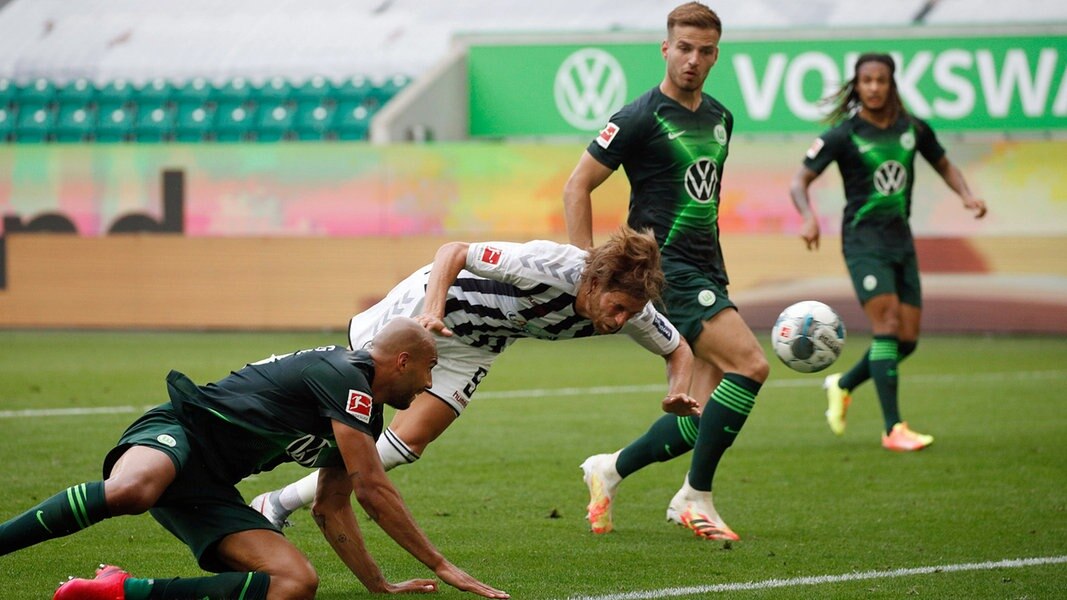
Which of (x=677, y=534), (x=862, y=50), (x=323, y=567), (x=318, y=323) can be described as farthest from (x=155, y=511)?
(x=862, y=50)

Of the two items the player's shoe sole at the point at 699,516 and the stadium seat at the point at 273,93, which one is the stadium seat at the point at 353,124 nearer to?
the stadium seat at the point at 273,93

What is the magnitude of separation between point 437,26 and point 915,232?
10.6m

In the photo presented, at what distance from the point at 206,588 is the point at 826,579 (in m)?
2.28

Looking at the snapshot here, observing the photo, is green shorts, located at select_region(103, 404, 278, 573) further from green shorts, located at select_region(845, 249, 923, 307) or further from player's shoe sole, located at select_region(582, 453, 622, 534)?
green shorts, located at select_region(845, 249, 923, 307)

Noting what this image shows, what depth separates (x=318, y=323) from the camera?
18359 mm

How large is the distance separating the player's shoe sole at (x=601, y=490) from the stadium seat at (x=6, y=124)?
730 inches

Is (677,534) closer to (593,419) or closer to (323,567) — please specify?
(323,567)

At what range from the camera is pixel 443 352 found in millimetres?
6074

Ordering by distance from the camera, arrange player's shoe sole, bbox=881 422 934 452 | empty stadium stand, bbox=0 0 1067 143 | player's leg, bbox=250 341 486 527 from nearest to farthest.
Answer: player's leg, bbox=250 341 486 527 < player's shoe sole, bbox=881 422 934 452 < empty stadium stand, bbox=0 0 1067 143

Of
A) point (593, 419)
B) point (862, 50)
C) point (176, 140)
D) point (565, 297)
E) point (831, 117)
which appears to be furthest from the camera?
point (176, 140)

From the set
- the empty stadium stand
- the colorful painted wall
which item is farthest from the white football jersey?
the empty stadium stand

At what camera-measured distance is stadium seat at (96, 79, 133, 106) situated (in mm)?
23250

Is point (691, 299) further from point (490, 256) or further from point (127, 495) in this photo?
point (127, 495)

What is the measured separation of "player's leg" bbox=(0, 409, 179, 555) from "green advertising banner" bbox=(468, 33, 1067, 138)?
1553 cm
